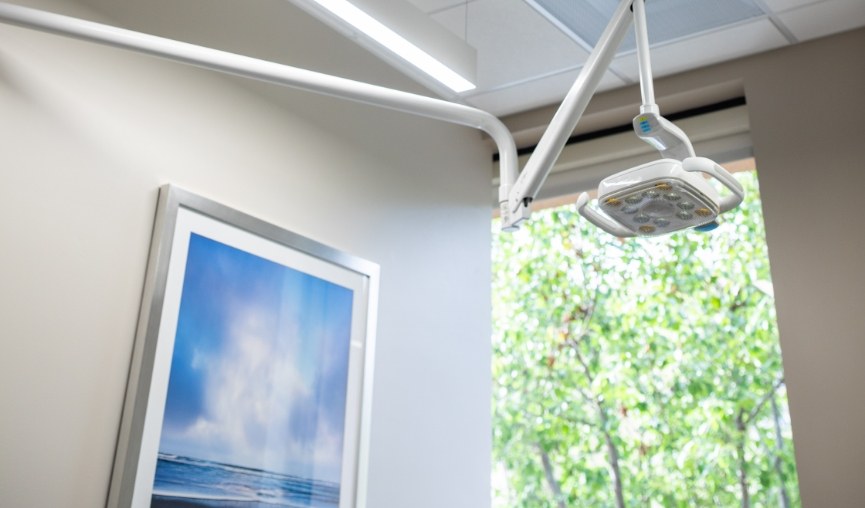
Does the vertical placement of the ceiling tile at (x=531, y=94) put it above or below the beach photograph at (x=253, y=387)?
above

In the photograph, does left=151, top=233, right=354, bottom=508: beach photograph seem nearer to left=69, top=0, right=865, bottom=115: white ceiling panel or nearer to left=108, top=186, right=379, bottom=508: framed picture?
left=108, top=186, right=379, bottom=508: framed picture

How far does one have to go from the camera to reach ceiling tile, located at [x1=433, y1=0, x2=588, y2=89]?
259cm

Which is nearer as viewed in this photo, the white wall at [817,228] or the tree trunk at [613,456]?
the white wall at [817,228]

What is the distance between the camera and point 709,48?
2.76 meters

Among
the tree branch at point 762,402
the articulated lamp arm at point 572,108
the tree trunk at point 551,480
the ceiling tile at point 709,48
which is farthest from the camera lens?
the tree trunk at point 551,480

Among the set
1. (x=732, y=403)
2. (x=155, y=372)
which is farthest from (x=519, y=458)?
(x=155, y=372)

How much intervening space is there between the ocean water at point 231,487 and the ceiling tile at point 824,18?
197 cm

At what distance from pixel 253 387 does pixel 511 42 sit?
1.40 metres

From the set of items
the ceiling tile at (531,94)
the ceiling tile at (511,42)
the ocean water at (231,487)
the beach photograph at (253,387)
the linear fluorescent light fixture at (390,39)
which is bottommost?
the ocean water at (231,487)

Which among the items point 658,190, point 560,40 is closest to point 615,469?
point 560,40

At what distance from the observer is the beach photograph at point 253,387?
1.94 meters

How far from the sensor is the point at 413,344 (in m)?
2.71

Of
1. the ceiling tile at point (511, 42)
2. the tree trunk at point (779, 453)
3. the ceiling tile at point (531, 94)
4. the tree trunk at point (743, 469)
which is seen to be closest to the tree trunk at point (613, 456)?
the tree trunk at point (743, 469)

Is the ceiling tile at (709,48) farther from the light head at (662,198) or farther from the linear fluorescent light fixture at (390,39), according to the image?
the light head at (662,198)
